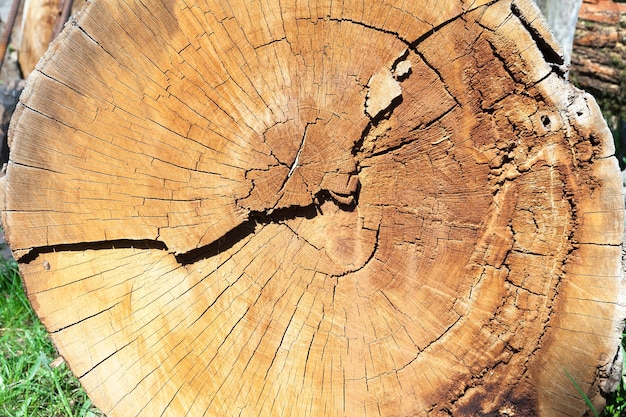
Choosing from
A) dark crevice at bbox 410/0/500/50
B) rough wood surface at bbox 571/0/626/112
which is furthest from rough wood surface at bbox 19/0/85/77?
rough wood surface at bbox 571/0/626/112

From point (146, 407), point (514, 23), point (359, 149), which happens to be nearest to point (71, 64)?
point (359, 149)

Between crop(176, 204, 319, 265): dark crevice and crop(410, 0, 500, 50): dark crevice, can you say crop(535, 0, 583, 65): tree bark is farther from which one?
crop(176, 204, 319, 265): dark crevice

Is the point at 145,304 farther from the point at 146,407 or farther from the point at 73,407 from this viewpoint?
the point at 73,407

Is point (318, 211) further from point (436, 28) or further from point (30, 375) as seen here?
point (30, 375)

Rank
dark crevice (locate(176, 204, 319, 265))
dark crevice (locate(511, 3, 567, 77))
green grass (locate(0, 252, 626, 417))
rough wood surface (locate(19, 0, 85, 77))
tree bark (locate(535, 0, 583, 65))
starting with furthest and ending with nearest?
1. rough wood surface (locate(19, 0, 85, 77))
2. tree bark (locate(535, 0, 583, 65))
3. green grass (locate(0, 252, 626, 417))
4. dark crevice (locate(176, 204, 319, 265))
5. dark crevice (locate(511, 3, 567, 77))

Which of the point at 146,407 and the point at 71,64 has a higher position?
the point at 71,64

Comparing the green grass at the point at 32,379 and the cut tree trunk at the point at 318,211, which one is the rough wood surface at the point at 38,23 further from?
the cut tree trunk at the point at 318,211
